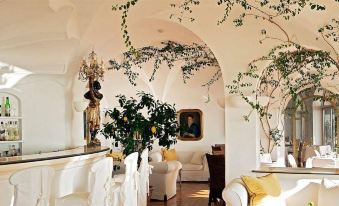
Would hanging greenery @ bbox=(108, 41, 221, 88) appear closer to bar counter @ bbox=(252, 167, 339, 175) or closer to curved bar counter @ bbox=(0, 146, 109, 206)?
bar counter @ bbox=(252, 167, 339, 175)

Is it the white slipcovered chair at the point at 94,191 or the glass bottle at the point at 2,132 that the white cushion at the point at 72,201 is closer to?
the white slipcovered chair at the point at 94,191

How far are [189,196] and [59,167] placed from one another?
16.5 ft

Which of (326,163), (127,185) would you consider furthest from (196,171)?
(127,185)

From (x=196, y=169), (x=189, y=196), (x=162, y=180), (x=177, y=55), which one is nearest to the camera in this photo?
(x=162, y=180)

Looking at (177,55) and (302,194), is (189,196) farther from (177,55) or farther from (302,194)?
(302,194)

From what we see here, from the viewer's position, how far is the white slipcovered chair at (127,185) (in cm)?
541

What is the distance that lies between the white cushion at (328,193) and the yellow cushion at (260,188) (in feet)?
1.67

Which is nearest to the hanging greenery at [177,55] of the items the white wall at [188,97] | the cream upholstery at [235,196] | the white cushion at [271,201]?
the white wall at [188,97]

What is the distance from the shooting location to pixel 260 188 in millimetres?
5250

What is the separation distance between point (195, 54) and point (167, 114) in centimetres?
203

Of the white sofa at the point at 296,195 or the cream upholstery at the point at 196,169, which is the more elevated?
the white sofa at the point at 296,195

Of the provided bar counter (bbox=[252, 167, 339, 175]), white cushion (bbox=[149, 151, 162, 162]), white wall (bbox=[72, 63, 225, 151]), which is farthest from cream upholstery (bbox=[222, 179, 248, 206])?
white wall (bbox=[72, 63, 225, 151])

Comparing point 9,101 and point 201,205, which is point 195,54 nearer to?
point 201,205

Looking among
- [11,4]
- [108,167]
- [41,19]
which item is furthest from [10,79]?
[108,167]
